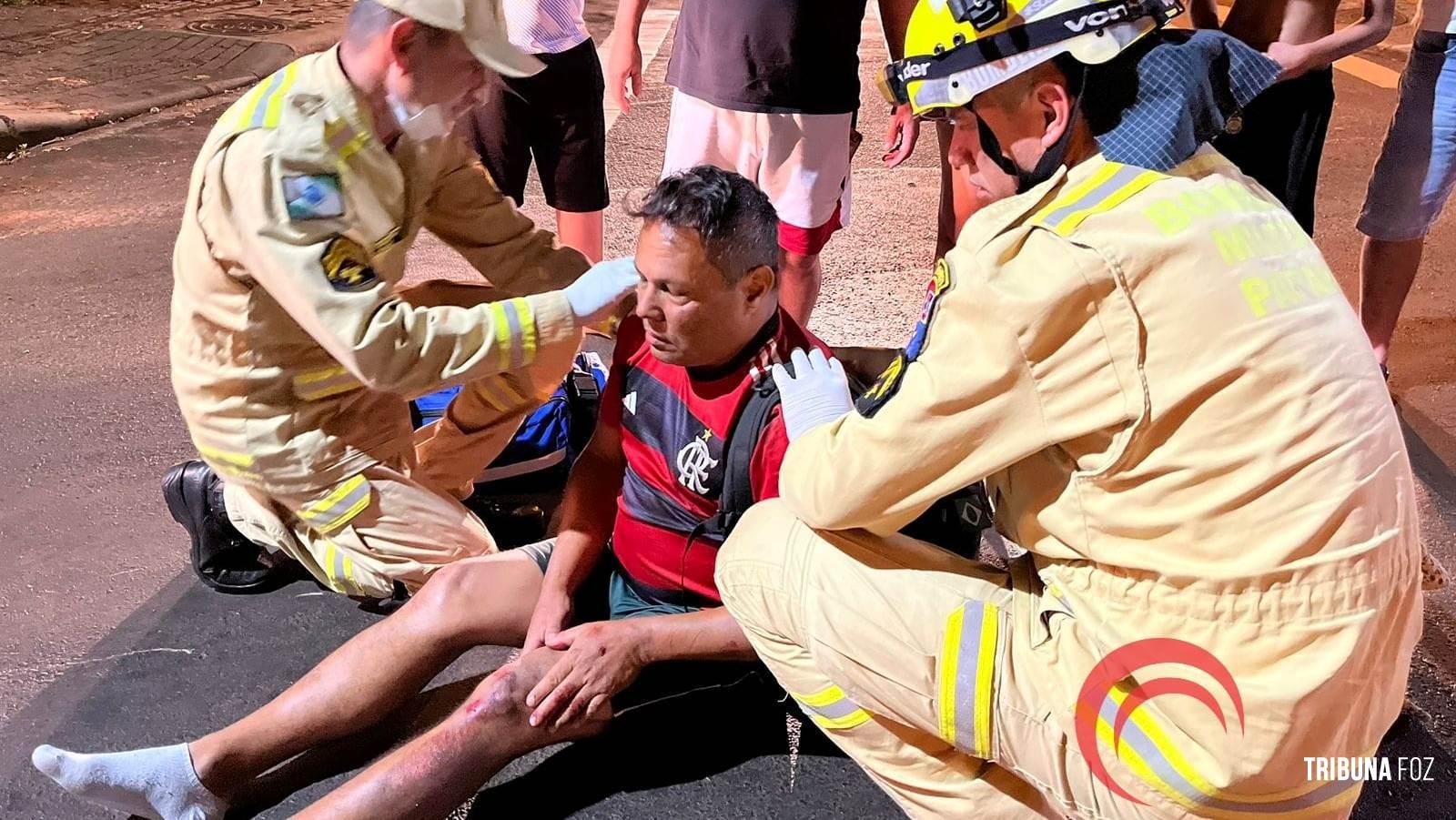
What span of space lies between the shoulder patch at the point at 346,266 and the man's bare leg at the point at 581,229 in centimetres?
165

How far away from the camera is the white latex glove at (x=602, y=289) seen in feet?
7.22

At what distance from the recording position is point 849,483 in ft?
5.33

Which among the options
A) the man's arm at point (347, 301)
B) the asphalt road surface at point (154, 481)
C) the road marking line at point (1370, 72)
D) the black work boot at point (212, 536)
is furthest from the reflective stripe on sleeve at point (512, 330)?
the road marking line at point (1370, 72)

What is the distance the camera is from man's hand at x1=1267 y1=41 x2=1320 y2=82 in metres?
2.87

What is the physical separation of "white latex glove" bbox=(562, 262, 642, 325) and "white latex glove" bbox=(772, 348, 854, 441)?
1.23 ft

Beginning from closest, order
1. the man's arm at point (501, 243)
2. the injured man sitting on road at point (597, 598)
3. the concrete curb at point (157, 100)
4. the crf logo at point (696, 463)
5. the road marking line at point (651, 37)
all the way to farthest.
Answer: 1. the injured man sitting on road at point (597, 598)
2. the crf logo at point (696, 463)
3. the man's arm at point (501, 243)
4. the concrete curb at point (157, 100)
5. the road marking line at point (651, 37)

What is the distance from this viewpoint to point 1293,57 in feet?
9.40

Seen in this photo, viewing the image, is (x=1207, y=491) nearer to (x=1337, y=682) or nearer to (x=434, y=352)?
(x=1337, y=682)

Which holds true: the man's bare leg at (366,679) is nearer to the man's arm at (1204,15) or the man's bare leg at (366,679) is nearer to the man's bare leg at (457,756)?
the man's bare leg at (457,756)

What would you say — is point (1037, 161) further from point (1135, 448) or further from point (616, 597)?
point (616, 597)

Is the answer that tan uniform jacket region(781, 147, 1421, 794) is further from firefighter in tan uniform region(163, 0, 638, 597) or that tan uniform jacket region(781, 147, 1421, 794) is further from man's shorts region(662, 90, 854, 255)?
man's shorts region(662, 90, 854, 255)

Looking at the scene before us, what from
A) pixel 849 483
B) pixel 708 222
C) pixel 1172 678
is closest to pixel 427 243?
pixel 708 222

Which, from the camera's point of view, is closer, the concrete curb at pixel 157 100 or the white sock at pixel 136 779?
the white sock at pixel 136 779

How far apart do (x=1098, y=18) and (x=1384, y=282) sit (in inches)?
96.1
